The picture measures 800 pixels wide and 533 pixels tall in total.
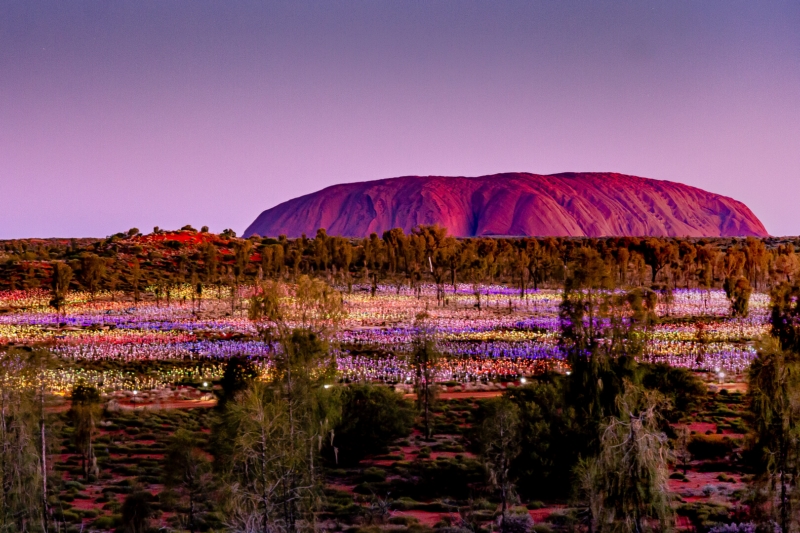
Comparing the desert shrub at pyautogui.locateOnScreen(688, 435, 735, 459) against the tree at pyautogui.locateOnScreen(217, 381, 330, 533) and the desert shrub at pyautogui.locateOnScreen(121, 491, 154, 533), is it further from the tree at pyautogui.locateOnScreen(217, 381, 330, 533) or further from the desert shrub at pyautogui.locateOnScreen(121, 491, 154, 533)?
the desert shrub at pyautogui.locateOnScreen(121, 491, 154, 533)

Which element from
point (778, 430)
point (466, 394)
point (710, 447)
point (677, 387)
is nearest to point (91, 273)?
point (466, 394)

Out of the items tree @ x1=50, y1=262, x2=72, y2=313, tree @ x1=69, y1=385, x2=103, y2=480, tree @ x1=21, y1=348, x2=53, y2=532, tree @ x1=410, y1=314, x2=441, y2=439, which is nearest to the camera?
tree @ x1=21, y1=348, x2=53, y2=532

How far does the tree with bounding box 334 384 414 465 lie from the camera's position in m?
35.7

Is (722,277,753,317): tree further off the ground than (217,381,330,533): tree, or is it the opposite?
(722,277,753,317): tree

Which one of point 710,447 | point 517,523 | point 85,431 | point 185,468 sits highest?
point 185,468

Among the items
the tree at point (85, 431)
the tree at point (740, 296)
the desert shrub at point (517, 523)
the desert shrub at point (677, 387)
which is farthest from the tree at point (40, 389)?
the tree at point (740, 296)

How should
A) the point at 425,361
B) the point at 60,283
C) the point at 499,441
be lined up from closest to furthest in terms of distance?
the point at 499,441 → the point at 425,361 → the point at 60,283

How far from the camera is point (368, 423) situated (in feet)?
119

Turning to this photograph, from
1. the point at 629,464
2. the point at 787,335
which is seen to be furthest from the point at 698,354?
the point at 629,464

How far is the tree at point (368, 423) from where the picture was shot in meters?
35.7

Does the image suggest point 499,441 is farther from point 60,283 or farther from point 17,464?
point 60,283

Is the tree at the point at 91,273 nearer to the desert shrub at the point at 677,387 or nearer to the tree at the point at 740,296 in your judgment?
the desert shrub at the point at 677,387

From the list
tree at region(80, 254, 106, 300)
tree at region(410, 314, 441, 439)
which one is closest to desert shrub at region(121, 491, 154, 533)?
tree at region(410, 314, 441, 439)

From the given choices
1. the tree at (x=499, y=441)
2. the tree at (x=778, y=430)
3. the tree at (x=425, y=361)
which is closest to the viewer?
the tree at (x=778, y=430)
